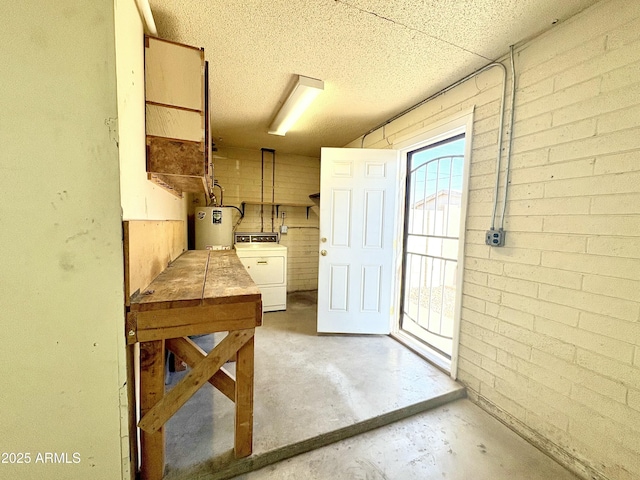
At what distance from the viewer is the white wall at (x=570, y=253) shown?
1.14 m

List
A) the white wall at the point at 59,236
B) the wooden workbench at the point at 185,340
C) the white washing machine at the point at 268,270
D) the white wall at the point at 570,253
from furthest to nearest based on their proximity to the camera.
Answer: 1. the white washing machine at the point at 268,270
2. the white wall at the point at 570,253
3. the wooden workbench at the point at 185,340
4. the white wall at the point at 59,236

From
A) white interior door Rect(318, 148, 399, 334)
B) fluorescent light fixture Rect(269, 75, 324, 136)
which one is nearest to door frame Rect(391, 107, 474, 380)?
white interior door Rect(318, 148, 399, 334)

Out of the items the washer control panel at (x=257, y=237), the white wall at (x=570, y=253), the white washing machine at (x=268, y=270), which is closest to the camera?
the white wall at (x=570, y=253)

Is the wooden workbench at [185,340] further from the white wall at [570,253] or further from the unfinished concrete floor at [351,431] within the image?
the white wall at [570,253]

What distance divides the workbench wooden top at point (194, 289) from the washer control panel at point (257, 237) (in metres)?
2.46

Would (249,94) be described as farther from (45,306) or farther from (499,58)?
(45,306)

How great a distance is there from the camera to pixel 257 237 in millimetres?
4137

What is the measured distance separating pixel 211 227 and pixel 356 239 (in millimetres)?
1978

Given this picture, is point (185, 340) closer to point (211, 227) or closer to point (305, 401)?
point (305, 401)

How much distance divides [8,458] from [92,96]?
3.94 feet

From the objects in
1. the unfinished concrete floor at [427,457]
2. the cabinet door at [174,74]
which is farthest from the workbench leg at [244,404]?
the cabinet door at [174,74]

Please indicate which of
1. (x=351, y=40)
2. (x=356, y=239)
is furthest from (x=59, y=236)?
(x=356, y=239)

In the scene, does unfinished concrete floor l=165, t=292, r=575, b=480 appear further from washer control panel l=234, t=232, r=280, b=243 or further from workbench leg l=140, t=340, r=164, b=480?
washer control panel l=234, t=232, r=280, b=243

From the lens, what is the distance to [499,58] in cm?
165
